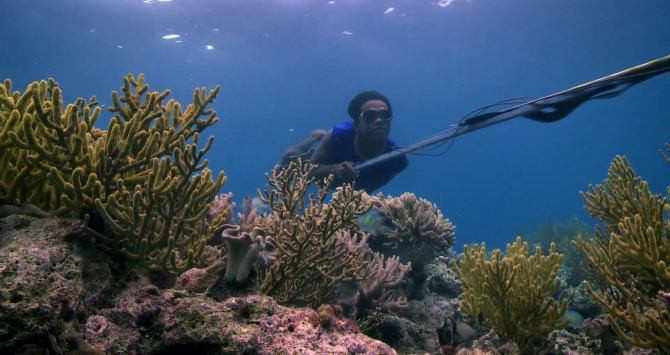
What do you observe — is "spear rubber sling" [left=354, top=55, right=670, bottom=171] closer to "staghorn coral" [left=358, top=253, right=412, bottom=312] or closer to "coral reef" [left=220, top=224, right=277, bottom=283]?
"staghorn coral" [left=358, top=253, right=412, bottom=312]

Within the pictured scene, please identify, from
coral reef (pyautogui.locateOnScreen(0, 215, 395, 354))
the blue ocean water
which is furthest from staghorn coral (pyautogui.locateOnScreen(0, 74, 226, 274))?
the blue ocean water

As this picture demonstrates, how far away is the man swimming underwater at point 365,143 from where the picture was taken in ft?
26.6

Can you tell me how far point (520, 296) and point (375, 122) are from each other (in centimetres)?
505

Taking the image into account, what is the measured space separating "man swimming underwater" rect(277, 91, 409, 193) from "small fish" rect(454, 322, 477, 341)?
149 inches

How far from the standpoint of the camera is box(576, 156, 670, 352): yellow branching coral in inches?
116

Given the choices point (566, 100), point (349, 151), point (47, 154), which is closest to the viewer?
point (47, 154)

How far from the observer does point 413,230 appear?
646 centimetres

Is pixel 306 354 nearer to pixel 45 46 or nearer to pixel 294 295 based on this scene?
pixel 294 295

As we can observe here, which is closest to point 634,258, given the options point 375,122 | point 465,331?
point 465,331

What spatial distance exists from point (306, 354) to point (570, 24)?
34.6 meters

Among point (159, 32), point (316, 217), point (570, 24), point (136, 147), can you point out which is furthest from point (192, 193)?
point (570, 24)

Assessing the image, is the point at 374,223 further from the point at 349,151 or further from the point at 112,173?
the point at 112,173

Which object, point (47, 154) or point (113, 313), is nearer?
point (113, 313)

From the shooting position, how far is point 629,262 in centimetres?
365
